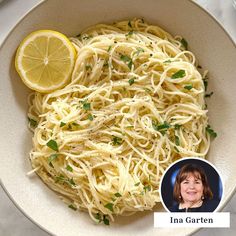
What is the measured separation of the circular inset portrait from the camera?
1389mm

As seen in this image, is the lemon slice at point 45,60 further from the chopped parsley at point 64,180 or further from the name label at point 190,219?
the name label at point 190,219

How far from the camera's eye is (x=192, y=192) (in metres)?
1.39

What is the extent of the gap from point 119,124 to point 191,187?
0.35 meters

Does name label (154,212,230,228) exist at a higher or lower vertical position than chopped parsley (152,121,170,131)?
lower

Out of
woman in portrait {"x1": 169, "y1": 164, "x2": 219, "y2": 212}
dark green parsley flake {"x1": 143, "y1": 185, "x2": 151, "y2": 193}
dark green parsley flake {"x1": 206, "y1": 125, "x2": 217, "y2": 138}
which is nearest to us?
woman in portrait {"x1": 169, "y1": 164, "x2": 219, "y2": 212}

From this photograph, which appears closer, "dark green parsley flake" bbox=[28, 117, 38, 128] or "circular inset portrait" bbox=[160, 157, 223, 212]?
"circular inset portrait" bbox=[160, 157, 223, 212]

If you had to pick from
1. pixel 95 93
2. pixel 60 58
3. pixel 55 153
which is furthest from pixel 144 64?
pixel 55 153

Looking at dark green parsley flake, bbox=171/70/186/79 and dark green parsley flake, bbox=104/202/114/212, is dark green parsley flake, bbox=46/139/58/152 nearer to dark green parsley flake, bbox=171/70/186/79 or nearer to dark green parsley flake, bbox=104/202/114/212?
dark green parsley flake, bbox=104/202/114/212

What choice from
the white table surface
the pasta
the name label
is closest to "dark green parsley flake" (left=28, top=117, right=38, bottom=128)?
the pasta

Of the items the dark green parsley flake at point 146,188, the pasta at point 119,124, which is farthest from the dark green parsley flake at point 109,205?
the dark green parsley flake at point 146,188

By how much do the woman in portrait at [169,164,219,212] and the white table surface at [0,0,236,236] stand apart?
33 centimetres

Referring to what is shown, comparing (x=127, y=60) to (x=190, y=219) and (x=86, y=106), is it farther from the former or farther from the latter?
(x=190, y=219)

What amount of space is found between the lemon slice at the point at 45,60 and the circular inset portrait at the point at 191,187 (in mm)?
542

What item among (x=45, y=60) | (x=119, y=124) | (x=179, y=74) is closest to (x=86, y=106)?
(x=119, y=124)
